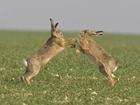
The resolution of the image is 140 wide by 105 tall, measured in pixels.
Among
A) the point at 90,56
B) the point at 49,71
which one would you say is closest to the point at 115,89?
the point at 90,56

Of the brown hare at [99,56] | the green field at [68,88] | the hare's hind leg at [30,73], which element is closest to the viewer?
the green field at [68,88]

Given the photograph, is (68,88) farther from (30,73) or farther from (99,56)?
(99,56)

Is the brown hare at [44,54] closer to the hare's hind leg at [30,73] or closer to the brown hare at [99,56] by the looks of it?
the hare's hind leg at [30,73]

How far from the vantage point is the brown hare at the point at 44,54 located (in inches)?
552

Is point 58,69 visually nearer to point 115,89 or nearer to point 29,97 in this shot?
point 115,89

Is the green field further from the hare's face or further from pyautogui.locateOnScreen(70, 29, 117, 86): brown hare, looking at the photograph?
the hare's face

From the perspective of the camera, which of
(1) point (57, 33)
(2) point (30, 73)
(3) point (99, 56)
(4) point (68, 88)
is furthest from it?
(1) point (57, 33)

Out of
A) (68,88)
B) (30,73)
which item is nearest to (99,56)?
(68,88)

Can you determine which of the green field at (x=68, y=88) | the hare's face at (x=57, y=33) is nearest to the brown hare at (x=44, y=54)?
the hare's face at (x=57, y=33)

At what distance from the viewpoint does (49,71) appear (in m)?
17.0

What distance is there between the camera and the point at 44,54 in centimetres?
1443

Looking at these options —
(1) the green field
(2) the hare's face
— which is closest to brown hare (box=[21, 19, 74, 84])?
(2) the hare's face

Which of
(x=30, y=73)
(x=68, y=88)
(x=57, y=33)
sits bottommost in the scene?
(x=68, y=88)

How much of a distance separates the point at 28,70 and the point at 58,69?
3453mm
